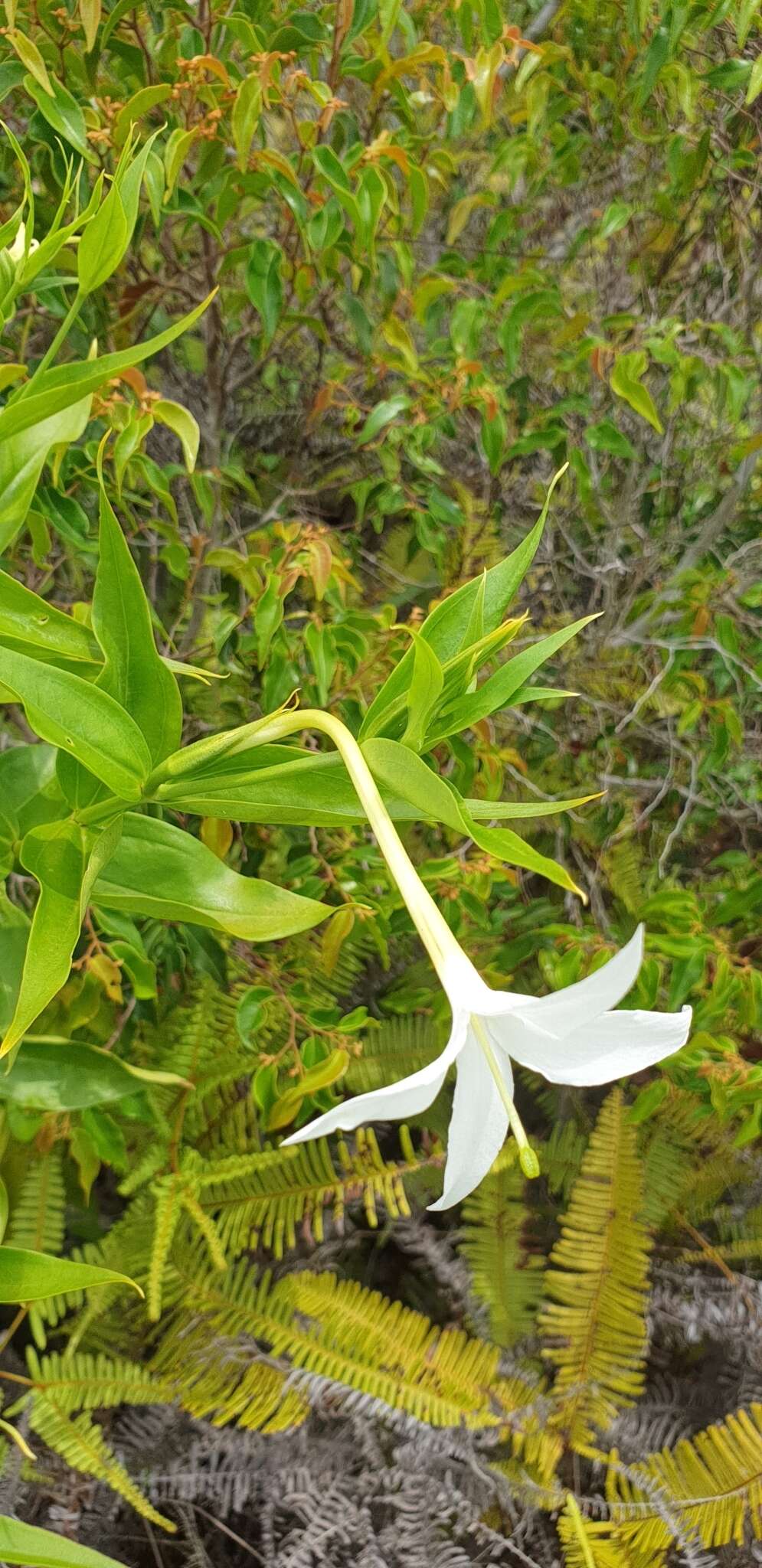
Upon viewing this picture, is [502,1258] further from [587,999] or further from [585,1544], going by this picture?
[587,999]

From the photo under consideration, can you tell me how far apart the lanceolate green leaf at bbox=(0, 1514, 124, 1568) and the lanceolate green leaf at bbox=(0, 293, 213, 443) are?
62 centimetres

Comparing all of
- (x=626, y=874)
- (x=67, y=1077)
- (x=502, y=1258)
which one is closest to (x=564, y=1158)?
(x=502, y=1258)

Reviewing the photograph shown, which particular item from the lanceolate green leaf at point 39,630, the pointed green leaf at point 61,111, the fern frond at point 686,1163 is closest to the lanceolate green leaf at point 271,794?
the lanceolate green leaf at point 39,630

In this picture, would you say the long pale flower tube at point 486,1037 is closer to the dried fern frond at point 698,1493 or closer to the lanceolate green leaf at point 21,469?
the lanceolate green leaf at point 21,469

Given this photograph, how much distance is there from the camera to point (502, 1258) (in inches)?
50.8

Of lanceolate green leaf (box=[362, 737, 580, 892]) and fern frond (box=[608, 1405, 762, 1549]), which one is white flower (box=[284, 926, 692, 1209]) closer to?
lanceolate green leaf (box=[362, 737, 580, 892])

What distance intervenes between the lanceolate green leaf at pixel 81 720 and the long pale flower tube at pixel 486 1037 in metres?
0.07

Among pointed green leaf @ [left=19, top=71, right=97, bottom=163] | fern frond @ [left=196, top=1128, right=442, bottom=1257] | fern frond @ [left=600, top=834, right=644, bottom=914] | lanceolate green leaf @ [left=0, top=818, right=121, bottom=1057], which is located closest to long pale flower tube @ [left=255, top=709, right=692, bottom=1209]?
lanceolate green leaf @ [left=0, top=818, right=121, bottom=1057]

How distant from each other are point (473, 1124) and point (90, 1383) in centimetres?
91

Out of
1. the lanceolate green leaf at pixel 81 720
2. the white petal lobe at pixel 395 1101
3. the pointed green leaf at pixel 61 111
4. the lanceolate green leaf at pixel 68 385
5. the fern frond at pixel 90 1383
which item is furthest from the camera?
the fern frond at pixel 90 1383

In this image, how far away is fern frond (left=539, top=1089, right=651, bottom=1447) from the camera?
1148mm

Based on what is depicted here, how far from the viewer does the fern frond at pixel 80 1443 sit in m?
0.95

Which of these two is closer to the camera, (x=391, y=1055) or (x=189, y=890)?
(x=189, y=890)

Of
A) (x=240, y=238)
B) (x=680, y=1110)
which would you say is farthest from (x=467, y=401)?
(x=680, y=1110)
